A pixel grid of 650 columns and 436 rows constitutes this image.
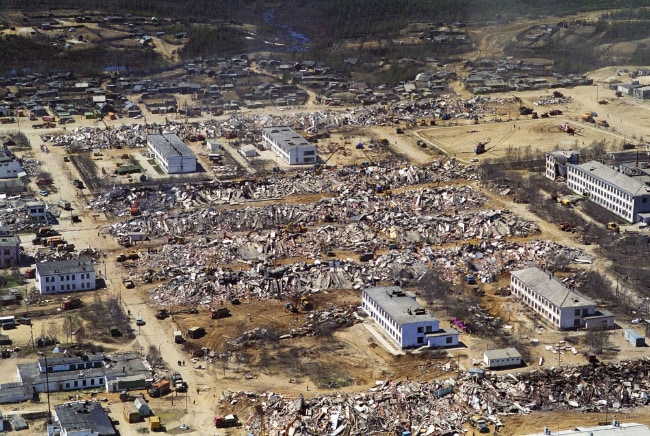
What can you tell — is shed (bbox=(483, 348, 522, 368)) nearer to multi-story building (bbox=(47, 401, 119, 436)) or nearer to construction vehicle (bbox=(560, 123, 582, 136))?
multi-story building (bbox=(47, 401, 119, 436))

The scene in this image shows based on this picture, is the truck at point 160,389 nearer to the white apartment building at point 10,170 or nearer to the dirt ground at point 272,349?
the dirt ground at point 272,349

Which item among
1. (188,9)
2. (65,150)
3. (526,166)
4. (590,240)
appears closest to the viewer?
(590,240)

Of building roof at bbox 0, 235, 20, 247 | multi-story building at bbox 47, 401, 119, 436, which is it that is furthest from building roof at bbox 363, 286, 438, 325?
building roof at bbox 0, 235, 20, 247

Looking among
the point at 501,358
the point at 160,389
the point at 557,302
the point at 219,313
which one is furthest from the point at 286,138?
the point at 160,389

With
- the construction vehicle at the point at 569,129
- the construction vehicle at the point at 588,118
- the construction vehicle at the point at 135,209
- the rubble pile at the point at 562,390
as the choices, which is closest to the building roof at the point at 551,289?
the rubble pile at the point at 562,390

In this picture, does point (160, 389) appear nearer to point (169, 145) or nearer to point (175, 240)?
point (175, 240)

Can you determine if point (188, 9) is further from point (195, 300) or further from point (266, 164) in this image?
point (195, 300)

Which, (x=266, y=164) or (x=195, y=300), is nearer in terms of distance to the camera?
(x=195, y=300)

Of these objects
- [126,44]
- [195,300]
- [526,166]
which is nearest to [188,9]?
[126,44]
